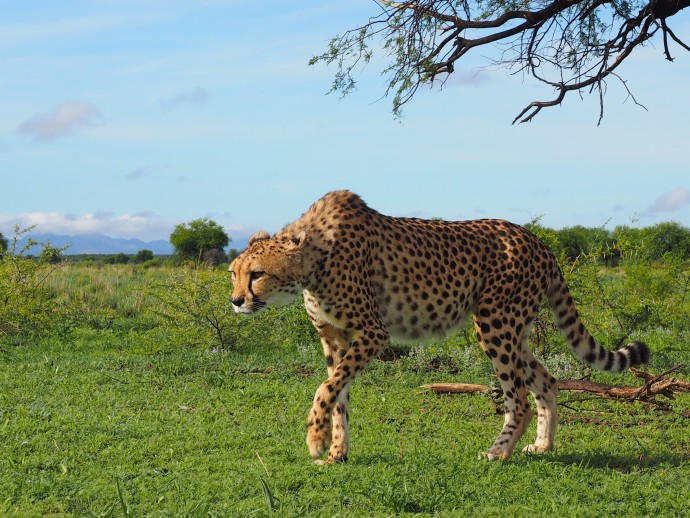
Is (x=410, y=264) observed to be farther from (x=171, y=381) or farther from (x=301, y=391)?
(x=171, y=381)

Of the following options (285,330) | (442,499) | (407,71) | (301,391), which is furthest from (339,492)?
(407,71)

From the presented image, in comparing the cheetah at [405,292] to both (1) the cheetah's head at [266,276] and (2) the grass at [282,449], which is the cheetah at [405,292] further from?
(2) the grass at [282,449]

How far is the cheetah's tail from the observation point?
6836 mm

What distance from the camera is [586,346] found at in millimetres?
6875

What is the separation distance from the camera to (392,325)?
6305 millimetres

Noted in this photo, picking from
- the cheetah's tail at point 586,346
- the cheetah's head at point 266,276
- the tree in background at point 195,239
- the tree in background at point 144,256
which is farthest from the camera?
the tree in background at point 144,256

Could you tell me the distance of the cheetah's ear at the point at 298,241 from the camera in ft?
19.4

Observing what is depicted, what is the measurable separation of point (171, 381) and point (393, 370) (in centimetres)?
242

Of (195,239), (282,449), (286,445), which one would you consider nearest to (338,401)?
(282,449)

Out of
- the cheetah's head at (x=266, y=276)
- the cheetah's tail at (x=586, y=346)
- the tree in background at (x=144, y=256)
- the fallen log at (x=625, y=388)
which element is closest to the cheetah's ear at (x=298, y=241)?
the cheetah's head at (x=266, y=276)

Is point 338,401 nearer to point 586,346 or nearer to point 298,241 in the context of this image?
point 298,241

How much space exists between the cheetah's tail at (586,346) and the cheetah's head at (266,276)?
2210mm

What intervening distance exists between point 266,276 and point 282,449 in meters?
1.37

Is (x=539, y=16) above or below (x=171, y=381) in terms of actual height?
above
